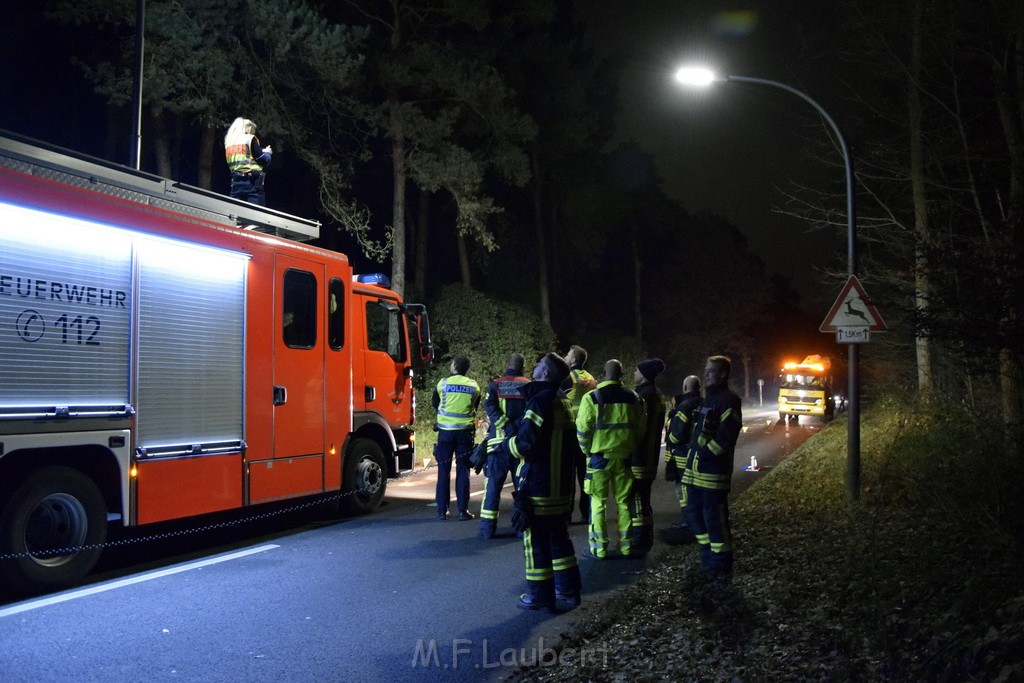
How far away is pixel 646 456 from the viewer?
807cm

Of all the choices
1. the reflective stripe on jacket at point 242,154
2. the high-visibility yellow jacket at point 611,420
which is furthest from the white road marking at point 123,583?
the reflective stripe on jacket at point 242,154

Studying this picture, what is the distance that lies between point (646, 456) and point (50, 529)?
5.29 metres

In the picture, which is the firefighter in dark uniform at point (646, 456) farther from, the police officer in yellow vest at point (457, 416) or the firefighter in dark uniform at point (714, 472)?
the police officer in yellow vest at point (457, 416)

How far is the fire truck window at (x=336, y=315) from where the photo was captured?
9398 millimetres

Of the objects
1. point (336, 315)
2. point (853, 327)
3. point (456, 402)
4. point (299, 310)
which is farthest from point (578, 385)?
point (853, 327)

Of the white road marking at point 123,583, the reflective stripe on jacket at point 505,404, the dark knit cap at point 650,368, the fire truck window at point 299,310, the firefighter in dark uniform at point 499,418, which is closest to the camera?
the white road marking at point 123,583

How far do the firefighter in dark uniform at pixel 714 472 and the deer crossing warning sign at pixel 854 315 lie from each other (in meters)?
4.01

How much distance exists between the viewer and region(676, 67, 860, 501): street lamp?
986 cm

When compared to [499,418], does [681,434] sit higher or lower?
lower

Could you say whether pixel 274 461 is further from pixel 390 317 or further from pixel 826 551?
pixel 826 551

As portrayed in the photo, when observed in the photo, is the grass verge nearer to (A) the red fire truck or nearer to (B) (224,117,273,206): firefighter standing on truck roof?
(A) the red fire truck

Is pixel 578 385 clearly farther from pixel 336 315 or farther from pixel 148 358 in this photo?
pixel 148 358

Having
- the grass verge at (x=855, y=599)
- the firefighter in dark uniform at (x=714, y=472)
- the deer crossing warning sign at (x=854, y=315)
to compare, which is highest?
the deer crossing warning sign at (x=854, y=315)

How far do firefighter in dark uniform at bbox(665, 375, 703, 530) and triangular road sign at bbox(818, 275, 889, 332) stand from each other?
2.39 metres
